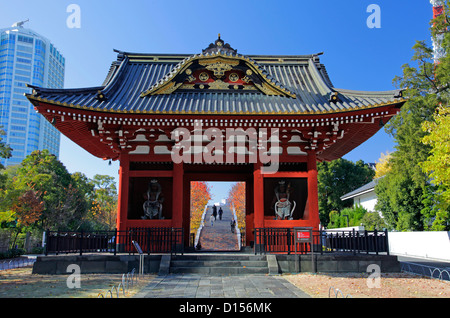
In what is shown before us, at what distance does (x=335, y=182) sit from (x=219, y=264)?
155 feet

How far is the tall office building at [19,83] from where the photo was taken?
108312mm

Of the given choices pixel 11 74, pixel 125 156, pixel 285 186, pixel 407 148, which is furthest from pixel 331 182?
pixel 11 74

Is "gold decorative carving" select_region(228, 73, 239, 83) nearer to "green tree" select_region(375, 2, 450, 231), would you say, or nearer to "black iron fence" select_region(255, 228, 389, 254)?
"black iron fence" select_region(255, 228, 389, 254)

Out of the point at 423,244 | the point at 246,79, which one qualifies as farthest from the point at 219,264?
the point at 423,244

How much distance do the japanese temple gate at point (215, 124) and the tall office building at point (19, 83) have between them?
10904 centimetres

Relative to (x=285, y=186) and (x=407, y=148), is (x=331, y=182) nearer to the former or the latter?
(x=407, y=148)


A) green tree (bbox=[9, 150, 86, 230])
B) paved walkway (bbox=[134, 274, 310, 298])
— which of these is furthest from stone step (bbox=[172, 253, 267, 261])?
green tree (bbox=[9, 150, 86, 230])

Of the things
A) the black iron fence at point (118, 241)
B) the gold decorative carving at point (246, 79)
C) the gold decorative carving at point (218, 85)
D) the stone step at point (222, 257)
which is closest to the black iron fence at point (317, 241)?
the stone step at point (222, 257)

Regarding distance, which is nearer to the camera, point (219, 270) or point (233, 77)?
point (219, 270)

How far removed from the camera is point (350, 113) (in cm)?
1293

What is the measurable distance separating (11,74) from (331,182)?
106578 millimetres

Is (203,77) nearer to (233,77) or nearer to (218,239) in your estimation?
(233,77)

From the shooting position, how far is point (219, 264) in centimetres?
1212

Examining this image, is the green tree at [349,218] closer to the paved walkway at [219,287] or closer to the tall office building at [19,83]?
the paved walkway at [219,287]
